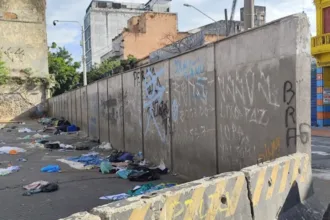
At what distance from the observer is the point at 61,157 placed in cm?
1152

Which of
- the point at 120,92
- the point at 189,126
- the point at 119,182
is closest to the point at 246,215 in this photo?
the point at 189,126

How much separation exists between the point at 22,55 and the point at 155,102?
32.6m

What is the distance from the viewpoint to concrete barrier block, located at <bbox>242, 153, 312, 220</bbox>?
390 cm

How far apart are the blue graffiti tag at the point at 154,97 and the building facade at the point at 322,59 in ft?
46.1

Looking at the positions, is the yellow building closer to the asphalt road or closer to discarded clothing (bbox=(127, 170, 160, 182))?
the asphalt road

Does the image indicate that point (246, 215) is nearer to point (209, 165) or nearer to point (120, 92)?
point (209, 165)

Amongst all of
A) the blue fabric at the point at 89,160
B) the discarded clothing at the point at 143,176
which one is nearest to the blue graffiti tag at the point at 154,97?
the discarded clothing at the point at 143,176

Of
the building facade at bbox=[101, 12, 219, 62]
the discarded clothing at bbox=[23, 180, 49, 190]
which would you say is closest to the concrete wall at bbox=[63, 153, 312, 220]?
the discarded clothing at bbox=[23, 180, 49, 190]

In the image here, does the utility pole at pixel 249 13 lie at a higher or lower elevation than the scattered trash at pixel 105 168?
higher

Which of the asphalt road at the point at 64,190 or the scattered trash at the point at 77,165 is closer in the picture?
the asphalt road at the point at 64,190

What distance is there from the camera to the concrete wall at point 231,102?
486 centimetres

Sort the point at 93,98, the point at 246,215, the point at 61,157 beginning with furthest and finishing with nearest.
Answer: the point at 93,98 < the point at 61,157 < the point at 246,215

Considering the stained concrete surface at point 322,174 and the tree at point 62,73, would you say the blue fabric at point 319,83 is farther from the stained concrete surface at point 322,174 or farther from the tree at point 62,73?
the tree at point 62,73

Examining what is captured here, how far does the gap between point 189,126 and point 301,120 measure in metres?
2.91
